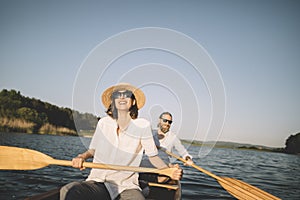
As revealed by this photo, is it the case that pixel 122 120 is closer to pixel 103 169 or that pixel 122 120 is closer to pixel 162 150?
pixel 103 169

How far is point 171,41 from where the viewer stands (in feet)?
17.1

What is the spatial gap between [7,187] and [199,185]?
6268 millimetres

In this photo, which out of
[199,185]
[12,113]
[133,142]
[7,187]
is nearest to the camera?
[133,142]

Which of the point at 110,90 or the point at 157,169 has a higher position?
the point at 110,90

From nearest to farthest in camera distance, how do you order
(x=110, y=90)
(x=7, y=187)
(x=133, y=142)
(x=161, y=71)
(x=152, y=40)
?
(x=133, y=142)
(x=110, y=90)
(x=152, y=40)
(x=161, y=71)
(x=7, y=187)

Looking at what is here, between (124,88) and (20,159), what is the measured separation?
1546 mm

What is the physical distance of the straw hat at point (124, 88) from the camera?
10.7ft

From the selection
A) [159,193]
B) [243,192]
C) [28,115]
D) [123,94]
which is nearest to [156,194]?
[159,193]

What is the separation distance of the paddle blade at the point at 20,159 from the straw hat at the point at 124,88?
0.99m

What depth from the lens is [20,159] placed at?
10.7 feet

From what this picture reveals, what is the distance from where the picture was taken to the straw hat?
3.25m

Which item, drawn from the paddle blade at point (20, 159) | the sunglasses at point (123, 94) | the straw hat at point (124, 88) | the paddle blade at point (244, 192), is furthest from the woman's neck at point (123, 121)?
the paddle blade at point (244, 192)

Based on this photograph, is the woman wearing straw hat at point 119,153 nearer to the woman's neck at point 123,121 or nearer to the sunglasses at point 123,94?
the woman's neck at point 123,121

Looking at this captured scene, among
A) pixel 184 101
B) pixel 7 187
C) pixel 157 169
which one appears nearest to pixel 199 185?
pixel 184 101
